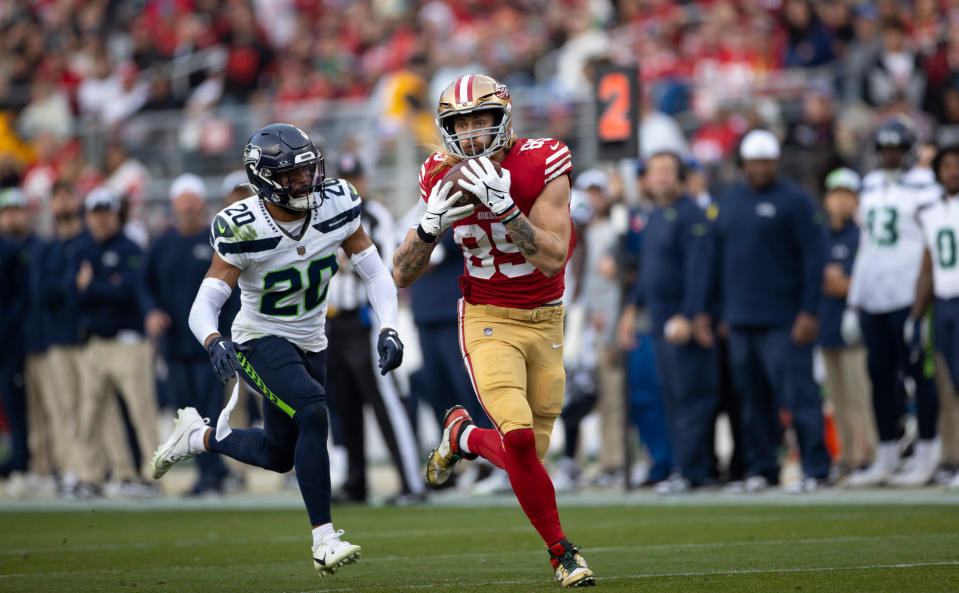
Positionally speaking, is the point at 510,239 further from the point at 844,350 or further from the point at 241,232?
the point at 844,350

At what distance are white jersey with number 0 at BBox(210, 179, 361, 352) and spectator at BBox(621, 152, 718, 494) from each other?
13.5 ft

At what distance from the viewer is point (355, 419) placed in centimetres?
1004

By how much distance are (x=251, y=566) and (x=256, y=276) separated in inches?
54.0

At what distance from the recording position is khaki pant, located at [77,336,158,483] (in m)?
11.0

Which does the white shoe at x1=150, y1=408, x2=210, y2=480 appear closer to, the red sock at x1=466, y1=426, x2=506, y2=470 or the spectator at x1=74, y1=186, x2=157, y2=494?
the red sock at x1=466, y1=426, x2=506, y2=470

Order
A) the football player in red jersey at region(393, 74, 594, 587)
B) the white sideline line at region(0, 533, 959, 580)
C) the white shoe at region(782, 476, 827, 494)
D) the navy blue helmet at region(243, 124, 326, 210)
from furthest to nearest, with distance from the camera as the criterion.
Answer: the white shoe at region(782, 476, 827, 494) → the white sideline line at region(0, 533, 959, 580) → the navy blue helmet at region(243, 124, 326, 210) → the football player in red jersey at region(393, 74, 594, 587)

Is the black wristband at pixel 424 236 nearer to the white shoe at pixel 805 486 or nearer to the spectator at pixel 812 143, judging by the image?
the white shoe at pixel 805 486

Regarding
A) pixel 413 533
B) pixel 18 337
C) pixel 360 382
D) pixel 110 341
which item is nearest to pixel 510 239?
pixel 413 533

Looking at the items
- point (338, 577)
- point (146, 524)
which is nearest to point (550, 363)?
point (338, 577)

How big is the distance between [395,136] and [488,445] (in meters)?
9.72

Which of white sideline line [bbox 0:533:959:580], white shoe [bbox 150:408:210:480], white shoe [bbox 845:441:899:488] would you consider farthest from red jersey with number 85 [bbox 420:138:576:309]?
white shoe [bbox 845:441:899:488]

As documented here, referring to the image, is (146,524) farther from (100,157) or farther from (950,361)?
(100,157)

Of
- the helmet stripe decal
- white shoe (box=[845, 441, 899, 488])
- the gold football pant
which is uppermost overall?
the helmet stripe decal

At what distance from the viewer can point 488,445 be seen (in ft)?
19.6
